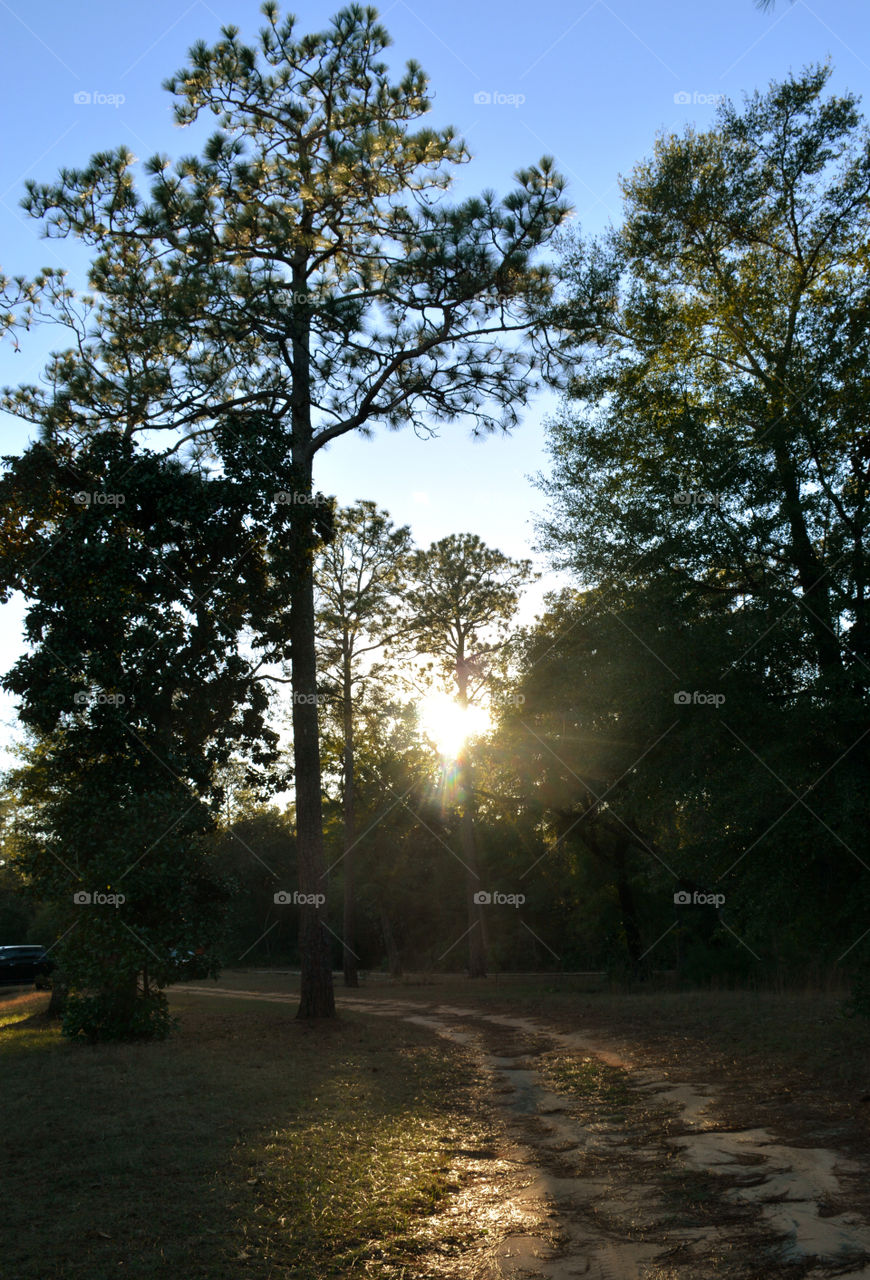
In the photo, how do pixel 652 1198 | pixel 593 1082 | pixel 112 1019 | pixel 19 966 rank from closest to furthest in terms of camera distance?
pixel 652 1198, pixel 593 1082, pixel 112 1019, pixel 19 966

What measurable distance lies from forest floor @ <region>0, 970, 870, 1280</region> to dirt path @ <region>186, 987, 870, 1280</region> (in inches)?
0.8

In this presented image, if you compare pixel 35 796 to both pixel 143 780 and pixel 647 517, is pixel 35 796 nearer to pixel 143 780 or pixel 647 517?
pixel 143 780

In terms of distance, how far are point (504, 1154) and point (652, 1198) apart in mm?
1854

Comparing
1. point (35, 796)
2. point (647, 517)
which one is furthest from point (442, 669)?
point (647, 517)

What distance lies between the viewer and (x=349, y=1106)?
30.2 feet

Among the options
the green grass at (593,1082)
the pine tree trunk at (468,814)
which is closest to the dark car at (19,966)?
the pine tree trunk at (468,814)

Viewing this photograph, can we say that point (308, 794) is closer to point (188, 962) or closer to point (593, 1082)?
point (188, 962)

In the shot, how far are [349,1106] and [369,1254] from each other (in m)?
4.21

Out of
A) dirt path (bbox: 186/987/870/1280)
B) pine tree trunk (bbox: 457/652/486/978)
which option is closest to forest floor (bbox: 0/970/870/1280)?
dirt path (bbox: 186/987/870/1280)

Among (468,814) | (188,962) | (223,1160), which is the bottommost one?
(223,1160)

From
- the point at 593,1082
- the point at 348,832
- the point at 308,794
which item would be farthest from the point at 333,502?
the point at 348,832

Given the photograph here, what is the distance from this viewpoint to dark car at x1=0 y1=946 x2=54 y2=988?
3422cm

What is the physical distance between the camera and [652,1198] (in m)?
6.02

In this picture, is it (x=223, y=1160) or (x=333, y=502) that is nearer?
(x=223, y=1160)
